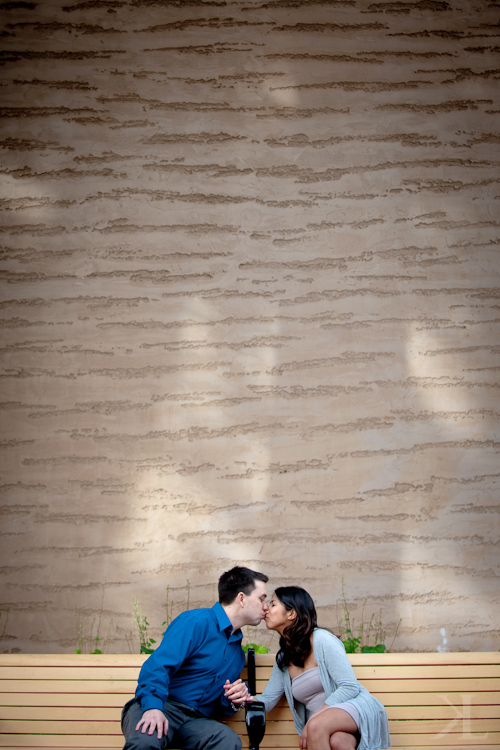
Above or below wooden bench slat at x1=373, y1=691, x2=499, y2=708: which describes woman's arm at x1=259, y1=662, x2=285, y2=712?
above

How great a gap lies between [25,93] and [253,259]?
6.27ft

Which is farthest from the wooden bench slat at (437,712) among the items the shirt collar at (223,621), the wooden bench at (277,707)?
the shirt collar at (223,621)

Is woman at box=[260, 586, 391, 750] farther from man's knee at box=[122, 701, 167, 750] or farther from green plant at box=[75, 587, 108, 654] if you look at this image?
green plant at box=[75, 587, 108, 654]

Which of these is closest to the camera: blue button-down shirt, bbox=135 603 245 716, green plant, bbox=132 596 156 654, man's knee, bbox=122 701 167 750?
man's knee, bbox=122 701 167 750

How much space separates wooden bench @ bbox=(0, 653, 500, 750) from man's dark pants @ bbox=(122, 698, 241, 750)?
1.13 feet

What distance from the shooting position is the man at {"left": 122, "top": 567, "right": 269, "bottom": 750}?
Answer: 6.96 ft

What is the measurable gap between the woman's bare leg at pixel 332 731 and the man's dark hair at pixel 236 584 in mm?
496

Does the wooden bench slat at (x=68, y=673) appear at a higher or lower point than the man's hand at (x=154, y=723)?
lower

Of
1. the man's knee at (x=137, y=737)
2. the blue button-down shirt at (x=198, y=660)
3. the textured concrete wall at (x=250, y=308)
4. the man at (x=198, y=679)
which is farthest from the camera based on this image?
the textured concrete wall at (x=250, y=308)

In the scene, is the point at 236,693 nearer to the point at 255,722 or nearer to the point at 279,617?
the point at 255,722

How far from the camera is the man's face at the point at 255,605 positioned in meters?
2.43

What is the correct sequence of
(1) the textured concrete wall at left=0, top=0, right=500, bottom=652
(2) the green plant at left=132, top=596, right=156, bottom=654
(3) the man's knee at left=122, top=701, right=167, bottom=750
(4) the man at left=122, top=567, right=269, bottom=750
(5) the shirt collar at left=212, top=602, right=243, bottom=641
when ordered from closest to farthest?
1. (3) the man's knee at left=122, top=701, right=167, bottom=750
2. (4) the man at left=122, top=567, right=269, bottom=750
3. (5) the shirt collar at left=212, top=602, right=243, bottom=641
4. (2) the green plant at left=132, top=596, right=156, bottom=654
5. (1) the textured concrete wall at left=0, top=0, right=500, bottom=652

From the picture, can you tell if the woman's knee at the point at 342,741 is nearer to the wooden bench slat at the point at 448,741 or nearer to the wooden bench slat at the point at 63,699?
the wooden bench slat at the point at 448,741

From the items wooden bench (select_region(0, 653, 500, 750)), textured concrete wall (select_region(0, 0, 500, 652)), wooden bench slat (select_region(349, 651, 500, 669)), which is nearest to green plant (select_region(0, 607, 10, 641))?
textured concrete wall (select_region(0, 0, 500, 652))
